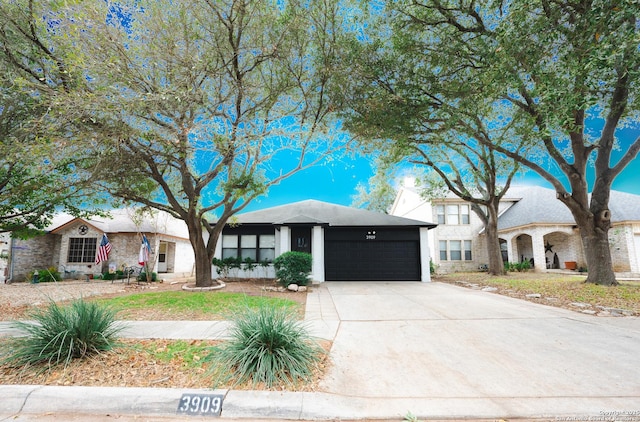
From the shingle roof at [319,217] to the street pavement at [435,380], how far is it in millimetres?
9457

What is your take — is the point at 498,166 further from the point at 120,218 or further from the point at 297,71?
the point at 120,218

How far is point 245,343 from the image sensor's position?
381 cm

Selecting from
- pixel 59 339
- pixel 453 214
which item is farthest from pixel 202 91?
pixel 453 214

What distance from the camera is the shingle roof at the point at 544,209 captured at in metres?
18.9

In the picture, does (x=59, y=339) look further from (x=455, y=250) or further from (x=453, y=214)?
(x=453, y=214)

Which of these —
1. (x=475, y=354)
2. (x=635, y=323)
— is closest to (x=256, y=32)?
(x=475, y=354)

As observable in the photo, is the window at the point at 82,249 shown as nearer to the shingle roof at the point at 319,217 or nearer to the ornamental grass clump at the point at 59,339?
the shingle roof at the point at 319,217

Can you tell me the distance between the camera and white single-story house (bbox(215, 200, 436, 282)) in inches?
615

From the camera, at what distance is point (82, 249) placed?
1853 cm

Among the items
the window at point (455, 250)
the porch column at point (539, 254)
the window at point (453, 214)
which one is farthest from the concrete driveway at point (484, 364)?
the window at point (453, 214)

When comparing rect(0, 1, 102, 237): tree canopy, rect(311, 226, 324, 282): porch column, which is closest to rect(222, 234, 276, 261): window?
rect(311, 226, 324, 282): porch column

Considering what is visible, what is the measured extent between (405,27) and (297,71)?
11.9 feet

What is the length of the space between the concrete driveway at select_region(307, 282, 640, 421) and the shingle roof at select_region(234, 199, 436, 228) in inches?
339

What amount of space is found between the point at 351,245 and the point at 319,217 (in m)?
2.15
